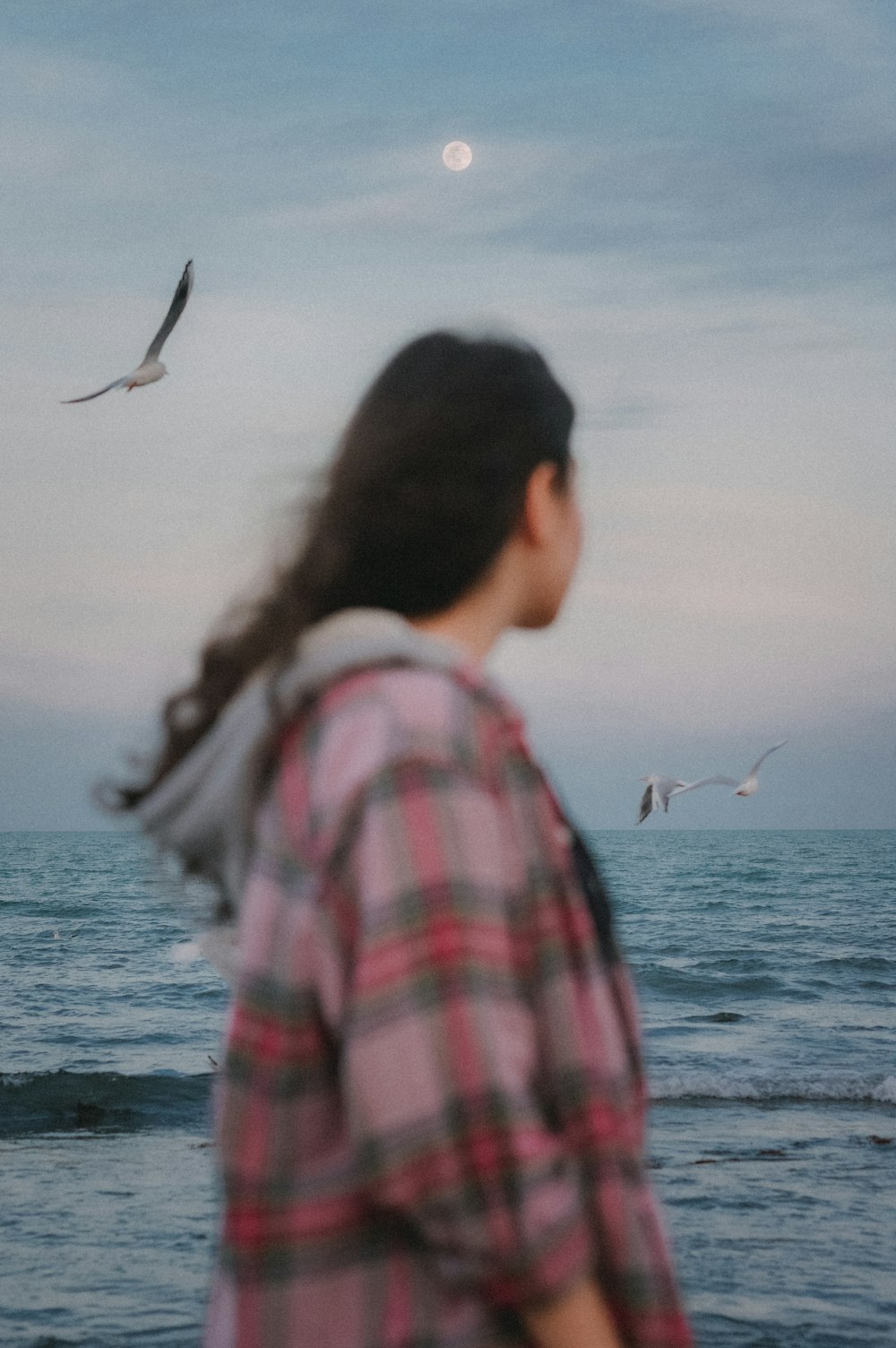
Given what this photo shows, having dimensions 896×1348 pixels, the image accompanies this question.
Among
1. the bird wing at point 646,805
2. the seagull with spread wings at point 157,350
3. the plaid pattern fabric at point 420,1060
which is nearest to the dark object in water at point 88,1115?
the bird wing at point 646,805

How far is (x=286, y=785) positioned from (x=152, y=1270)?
245 inches

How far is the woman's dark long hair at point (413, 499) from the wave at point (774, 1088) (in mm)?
10780

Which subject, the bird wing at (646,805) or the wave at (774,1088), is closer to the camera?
the bird wing at (646,805)

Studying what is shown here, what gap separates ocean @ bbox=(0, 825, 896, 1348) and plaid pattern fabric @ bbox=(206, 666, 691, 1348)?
0.36 m

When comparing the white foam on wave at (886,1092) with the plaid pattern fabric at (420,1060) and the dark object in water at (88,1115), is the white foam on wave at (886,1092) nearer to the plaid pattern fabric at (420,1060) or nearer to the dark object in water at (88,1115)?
the dark object in water at (88,1115)

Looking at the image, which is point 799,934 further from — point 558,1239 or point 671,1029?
point 558,1239

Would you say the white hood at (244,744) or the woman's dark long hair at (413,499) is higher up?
the woman's dark long hair at (413,499)

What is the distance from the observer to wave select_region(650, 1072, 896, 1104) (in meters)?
11.6

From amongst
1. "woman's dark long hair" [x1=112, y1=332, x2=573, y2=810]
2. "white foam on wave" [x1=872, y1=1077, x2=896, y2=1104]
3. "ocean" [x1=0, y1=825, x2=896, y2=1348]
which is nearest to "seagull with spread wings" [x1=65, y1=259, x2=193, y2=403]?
"ocean" [x1=0, y1=825, x2=896, y2=1348]

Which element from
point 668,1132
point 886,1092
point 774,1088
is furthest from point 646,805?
point 886,1092

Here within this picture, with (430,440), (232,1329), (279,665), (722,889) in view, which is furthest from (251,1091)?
(722,889)

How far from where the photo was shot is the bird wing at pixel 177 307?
6273 mm

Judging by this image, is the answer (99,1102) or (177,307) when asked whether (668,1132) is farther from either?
(177,307)

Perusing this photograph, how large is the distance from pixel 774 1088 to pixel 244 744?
11.7 metres
